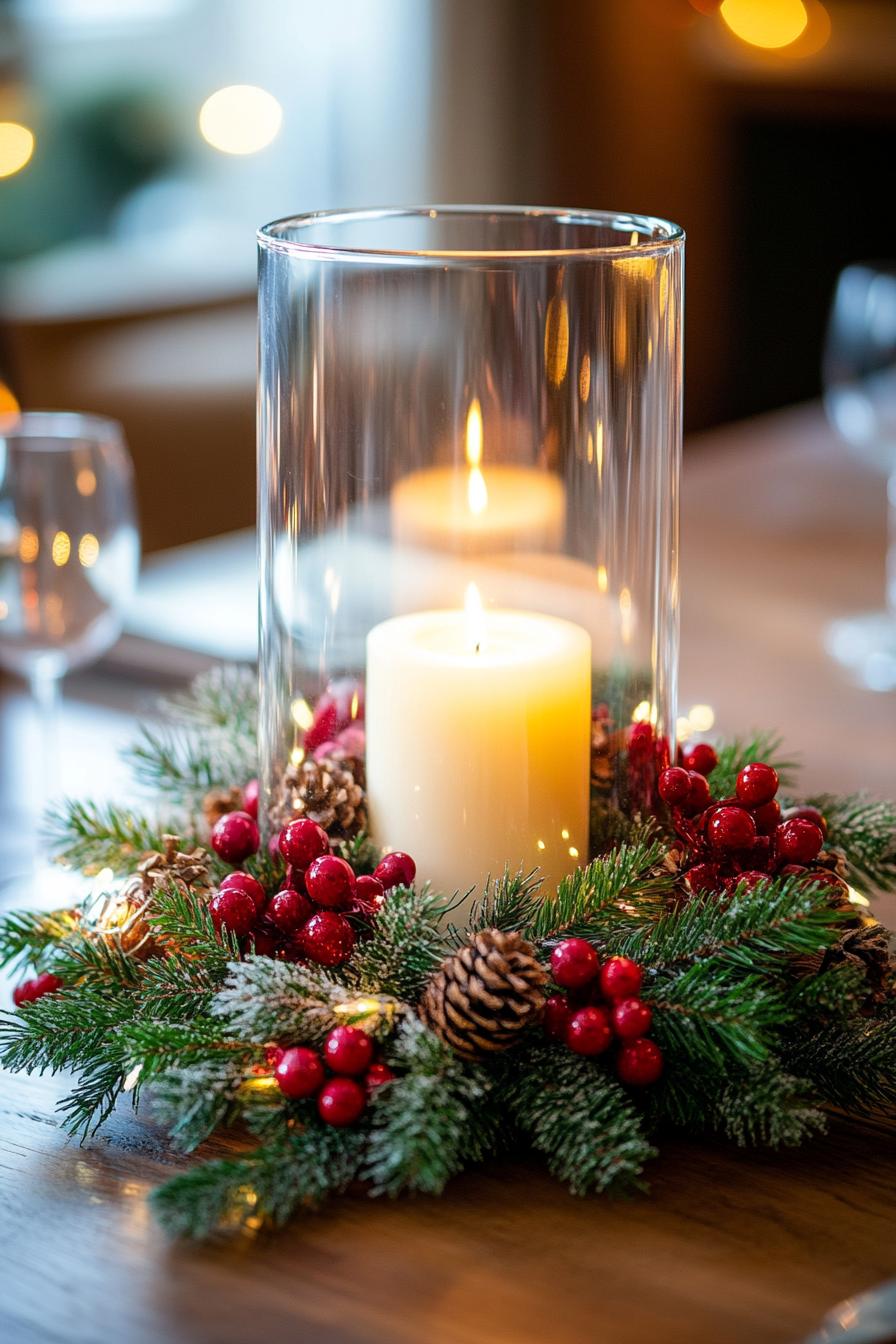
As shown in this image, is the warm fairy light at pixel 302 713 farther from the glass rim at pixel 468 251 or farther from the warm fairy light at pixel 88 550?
the warm fairy light at pixel 88 550

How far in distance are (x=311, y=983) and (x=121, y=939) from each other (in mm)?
86

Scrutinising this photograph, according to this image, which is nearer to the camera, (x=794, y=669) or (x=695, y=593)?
(x=794, y=669)

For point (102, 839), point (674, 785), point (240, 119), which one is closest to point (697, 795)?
point (674, 785)

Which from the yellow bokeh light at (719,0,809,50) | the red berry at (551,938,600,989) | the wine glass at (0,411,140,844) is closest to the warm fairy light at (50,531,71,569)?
the wine glass at (0,411,140,844)

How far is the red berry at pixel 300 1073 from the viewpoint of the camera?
0.44m

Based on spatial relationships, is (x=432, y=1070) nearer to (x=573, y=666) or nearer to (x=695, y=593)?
(x=573, y=666)

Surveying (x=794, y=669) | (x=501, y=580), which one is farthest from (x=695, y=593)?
(x=501, y=580)

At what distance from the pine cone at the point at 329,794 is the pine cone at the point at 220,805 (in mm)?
72

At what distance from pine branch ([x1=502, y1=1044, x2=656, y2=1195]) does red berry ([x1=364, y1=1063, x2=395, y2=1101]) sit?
0.11 ft

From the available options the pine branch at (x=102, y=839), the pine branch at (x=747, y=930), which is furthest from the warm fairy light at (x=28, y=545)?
the pine branch at (x=747, y=930)

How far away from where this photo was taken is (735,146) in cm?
369

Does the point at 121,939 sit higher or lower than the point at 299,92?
lower

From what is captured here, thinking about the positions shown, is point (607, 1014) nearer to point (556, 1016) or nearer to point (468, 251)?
point (556, 1016)

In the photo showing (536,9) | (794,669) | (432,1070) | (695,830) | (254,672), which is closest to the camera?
(432,1070)
